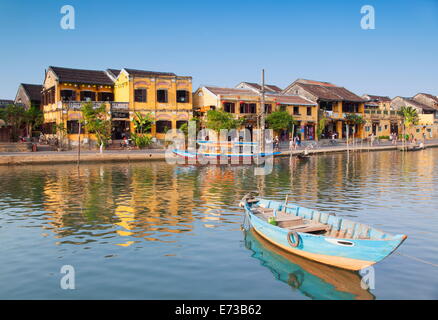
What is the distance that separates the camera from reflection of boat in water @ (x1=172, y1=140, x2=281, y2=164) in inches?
1607

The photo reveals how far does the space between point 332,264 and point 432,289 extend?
247cm

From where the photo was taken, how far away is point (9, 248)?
1342 centimetres

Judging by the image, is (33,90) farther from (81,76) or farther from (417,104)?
(417,104)

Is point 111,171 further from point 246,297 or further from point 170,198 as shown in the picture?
point 246,297

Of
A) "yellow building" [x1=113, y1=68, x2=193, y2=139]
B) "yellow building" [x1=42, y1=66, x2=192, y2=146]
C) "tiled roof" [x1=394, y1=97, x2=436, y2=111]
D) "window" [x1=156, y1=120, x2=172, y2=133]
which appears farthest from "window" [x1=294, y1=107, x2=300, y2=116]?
"tiled roof" [x1=394, y1=97, x2=436, y2=111]

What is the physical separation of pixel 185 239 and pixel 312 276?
16.2 ft

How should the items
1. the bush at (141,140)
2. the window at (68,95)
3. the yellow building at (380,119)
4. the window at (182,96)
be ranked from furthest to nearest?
the yellow building at (380,119)
the window at (182,96)
the window at (68,95)
the bush at (141,140)

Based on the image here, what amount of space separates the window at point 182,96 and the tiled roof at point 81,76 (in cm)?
853

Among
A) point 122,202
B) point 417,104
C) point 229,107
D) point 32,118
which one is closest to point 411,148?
point 229,107

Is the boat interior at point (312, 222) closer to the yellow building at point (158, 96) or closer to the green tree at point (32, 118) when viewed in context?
the yellow building at point (158, 96)

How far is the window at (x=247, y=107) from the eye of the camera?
184 feet

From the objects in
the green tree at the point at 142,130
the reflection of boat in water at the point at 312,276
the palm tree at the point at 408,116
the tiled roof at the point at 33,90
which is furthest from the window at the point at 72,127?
the palm tree at the point at 408,116

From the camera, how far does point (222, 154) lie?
40875 millimetres
